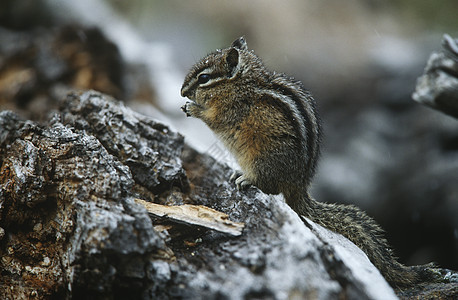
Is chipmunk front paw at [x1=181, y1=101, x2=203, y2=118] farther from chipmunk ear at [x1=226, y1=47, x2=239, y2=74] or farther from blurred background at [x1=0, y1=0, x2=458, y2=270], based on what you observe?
chipmunk ear at [x1=226, y1=47, x2=239, y2=74]

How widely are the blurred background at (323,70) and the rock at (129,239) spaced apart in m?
1.05

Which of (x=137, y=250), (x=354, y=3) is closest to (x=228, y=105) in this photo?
(x=137, y=250)

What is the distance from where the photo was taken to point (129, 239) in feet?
8.14

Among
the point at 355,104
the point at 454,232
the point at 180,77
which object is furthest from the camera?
the point at 355,104

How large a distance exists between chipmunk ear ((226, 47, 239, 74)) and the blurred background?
0.89 m

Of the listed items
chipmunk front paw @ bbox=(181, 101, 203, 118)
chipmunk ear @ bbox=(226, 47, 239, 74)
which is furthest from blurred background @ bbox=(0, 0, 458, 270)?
chipmunk ear @ bbox=(226, 47, 239, 74)

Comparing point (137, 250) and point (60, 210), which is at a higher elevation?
point (60, 210)

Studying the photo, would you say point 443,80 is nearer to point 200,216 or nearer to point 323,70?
point 200,216

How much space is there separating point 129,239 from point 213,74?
2.12m

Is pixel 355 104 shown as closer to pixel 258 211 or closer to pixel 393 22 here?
pixel 393 22

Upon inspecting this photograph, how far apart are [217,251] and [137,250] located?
55 centimetres

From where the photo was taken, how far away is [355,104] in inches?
341

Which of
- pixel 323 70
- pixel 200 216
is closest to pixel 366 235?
pixel 200 216

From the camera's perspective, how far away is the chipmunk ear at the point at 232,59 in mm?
3979
